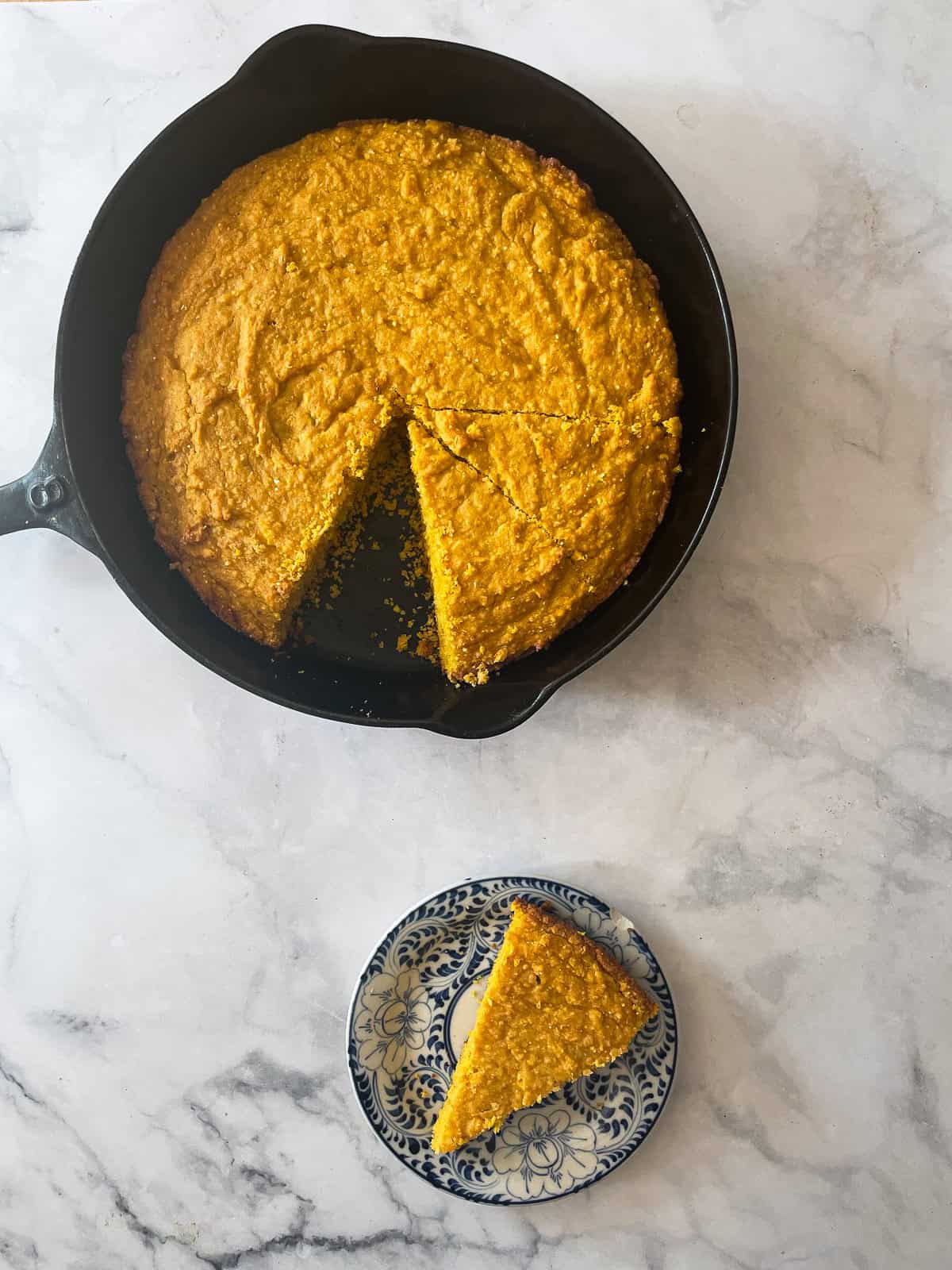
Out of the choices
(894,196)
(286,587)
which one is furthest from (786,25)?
(286,587)

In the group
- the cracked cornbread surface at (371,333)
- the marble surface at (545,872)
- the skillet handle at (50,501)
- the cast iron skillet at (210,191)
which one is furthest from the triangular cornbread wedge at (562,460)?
the skillet handle at (50,501)

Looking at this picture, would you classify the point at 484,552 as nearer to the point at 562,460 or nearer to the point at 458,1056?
the point at 562,460

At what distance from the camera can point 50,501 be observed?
2473mm

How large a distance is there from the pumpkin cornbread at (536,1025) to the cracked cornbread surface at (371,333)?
119 centimetres

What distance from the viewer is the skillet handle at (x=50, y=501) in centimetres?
247

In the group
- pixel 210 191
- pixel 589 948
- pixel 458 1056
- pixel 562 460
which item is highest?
pixel 210 191

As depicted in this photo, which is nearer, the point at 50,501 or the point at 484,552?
the point at 50,501

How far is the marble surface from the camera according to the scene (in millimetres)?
2994

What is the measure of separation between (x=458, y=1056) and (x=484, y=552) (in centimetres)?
→ 155

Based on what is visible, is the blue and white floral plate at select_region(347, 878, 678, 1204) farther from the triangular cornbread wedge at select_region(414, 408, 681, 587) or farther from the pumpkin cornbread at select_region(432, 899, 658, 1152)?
the triangular cornbread wedge at select_region(414, 408, 681, 587)

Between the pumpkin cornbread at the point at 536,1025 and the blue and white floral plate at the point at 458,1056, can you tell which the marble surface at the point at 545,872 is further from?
the pumpkin cornbread at the point at 536,1025

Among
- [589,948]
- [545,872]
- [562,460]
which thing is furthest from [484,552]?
[589,948]

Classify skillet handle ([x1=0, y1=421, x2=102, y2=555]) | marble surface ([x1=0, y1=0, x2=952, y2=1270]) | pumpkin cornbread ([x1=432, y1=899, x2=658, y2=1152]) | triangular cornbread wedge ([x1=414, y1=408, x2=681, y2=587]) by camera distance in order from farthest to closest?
marble surface ([x1=0, y1=0, x2=952, y2=1270]) < pumpkin cornbread ([x1=432, y1=899, x2=658, y2=1152]) < triangular cornbread wedge ([x1=414, y1=408, x2=681, y2=587]) < skillet handle ([x1=0, y1=421, x2=102, y2=555])

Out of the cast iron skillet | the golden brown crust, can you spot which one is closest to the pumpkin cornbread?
the golden brown crust
